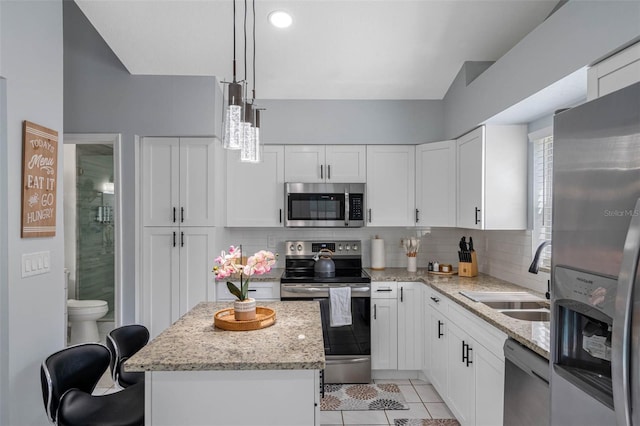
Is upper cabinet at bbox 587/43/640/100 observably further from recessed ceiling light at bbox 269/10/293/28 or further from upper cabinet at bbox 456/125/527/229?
recessed ceiling light at bbox 269/10/293/28

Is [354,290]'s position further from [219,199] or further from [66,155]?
[66,155]

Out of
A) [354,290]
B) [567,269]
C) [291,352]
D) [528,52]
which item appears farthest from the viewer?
[354,290]

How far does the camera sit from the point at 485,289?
292cm

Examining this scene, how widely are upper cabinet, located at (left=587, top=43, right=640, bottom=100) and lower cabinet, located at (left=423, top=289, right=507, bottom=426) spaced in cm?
121

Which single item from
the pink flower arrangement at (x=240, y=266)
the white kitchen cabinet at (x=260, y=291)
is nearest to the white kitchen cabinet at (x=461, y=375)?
the pink flower arrangement at (x=240, y=266)

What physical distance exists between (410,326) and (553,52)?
2.36m

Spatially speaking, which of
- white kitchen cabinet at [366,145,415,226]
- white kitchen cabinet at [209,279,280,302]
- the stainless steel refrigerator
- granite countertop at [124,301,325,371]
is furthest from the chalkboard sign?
white kitchen cabinet at [366,145,415,226]

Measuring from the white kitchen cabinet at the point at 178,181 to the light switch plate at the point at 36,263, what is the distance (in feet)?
4.00

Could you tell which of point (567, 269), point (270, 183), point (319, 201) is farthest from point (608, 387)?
point (270, 183)

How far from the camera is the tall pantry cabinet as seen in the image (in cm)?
342

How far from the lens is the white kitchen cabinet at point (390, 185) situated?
3797mm

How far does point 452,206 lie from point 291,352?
94.0 inches

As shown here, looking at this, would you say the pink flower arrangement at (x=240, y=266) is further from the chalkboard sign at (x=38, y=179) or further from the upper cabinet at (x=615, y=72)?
the upper cabinet at (x=615, y=72)

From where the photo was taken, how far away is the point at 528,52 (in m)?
2.28
